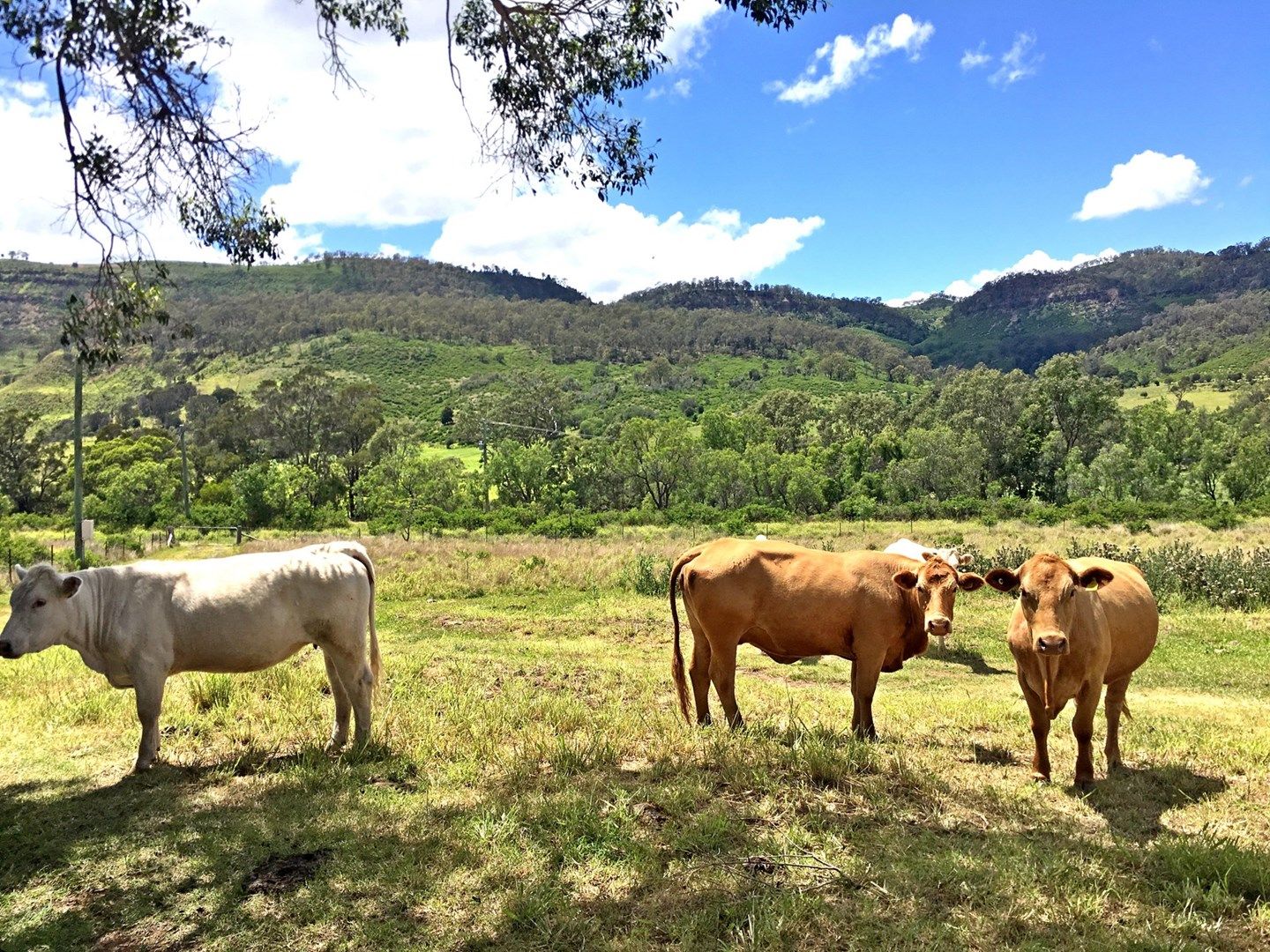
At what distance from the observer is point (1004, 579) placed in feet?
20.7

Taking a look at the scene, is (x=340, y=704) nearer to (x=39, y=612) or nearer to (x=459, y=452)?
(x=39, y=612)

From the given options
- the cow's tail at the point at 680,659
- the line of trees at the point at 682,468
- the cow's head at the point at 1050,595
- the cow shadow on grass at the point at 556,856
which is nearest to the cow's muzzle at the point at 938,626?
the cow's head at the point at 1050,595

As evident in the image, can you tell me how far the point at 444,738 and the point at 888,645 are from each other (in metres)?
4.06

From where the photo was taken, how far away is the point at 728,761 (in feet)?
19.4

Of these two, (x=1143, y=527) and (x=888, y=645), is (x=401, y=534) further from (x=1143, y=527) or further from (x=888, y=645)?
(x=888, y=645)

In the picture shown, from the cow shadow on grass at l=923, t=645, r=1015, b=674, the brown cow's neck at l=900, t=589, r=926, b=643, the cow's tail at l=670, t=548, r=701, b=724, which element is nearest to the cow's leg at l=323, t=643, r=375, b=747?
the cow's tail at l=670, t=548, r=701, b=724

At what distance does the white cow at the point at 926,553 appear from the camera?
8295 millimetres

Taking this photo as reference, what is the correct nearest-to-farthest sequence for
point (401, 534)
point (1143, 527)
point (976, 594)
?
point (976, 594)
point (1143, 527)
point (401, 534)

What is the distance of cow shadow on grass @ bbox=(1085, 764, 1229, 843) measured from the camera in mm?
5211

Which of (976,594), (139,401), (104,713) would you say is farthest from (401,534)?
(139,401)

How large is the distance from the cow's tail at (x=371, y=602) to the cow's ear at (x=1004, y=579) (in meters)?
5.39

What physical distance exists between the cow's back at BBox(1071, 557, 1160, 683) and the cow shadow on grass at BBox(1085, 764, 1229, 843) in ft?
2.82

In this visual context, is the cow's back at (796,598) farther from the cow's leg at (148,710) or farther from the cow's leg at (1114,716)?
the cow's leg at (148,710)

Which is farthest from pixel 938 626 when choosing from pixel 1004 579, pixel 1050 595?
pixel 1050 595
